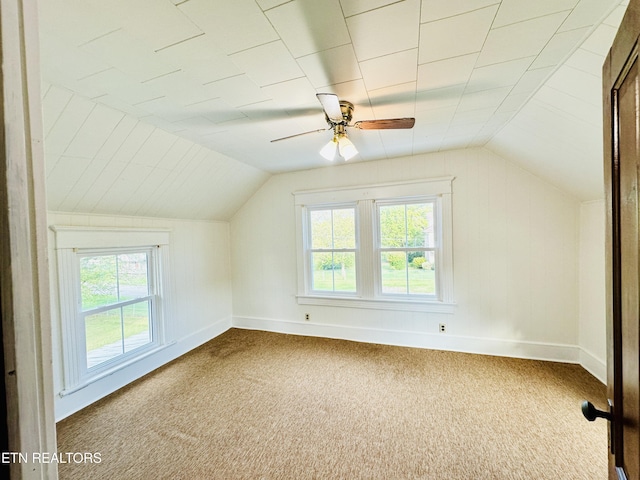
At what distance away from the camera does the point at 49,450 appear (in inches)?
20.1

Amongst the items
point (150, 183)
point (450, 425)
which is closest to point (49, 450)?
point (450, 425)

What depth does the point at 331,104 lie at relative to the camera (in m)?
1.51

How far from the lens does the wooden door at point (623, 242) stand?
624 millimetres

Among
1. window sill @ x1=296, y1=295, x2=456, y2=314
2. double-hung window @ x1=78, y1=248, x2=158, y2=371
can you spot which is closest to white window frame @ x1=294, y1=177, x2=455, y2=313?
window sill @ x1=296, y1=295, x2=456, y2=314

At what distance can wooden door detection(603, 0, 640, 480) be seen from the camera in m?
0.62

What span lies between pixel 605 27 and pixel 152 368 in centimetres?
438

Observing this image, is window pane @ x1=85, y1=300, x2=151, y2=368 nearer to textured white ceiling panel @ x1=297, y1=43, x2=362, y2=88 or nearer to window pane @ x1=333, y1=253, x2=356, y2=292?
window pane @ x1=333, y1=253, x2=356, y2=292

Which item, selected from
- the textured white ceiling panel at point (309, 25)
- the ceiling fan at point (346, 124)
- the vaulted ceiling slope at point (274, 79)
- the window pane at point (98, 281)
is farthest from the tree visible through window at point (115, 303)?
the textured white ceiling panel at point (309, 25)

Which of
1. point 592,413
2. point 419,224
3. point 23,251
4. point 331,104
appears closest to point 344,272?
point 419,224

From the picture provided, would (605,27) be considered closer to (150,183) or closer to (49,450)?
(49,450)

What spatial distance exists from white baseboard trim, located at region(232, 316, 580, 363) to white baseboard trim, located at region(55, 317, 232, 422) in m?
0.73

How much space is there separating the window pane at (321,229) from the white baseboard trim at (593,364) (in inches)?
118

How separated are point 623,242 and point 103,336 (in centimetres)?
362

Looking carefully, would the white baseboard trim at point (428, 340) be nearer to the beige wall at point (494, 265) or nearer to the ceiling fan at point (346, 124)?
the beige wall at point (494, 265)
